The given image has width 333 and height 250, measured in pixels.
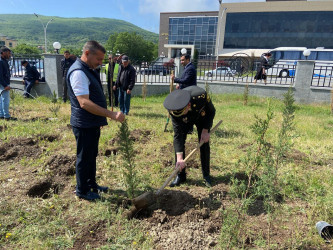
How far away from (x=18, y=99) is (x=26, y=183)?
20.5 feet

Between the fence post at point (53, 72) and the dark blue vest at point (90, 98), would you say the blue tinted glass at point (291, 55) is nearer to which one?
the fence post at point (53, 72)

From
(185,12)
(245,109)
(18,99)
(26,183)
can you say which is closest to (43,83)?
(18,99)

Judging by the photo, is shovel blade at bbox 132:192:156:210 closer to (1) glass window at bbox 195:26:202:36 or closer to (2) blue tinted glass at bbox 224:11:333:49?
(2) blue tinted glass at bbox 224:11:333:49

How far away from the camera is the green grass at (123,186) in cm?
244

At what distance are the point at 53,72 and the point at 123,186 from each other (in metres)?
7.30

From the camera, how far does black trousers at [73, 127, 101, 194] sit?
2793 mm

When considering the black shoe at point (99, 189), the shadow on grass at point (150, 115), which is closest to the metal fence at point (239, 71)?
the shadow on grass at point (150, 115)

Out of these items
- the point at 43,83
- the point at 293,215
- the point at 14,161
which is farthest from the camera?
the point at 43,83

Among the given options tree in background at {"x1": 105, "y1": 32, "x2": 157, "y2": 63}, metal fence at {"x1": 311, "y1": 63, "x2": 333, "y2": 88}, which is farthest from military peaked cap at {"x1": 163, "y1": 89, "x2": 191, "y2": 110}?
tree in background at {"x1": 105, "y1": 32, "x2": 157, "y2": 63}

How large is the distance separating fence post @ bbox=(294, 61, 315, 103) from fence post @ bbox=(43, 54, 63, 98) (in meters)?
9.43

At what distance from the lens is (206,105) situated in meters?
3.07

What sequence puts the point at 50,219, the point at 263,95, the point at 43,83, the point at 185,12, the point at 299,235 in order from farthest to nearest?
the point at 185,12 < the point at 263,95 < the point at 43,83 < the point at 50,219 < the point at 299,235

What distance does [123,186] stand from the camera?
3453 millimetres

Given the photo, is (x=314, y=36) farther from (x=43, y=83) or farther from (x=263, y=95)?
(x=43, y=83)
